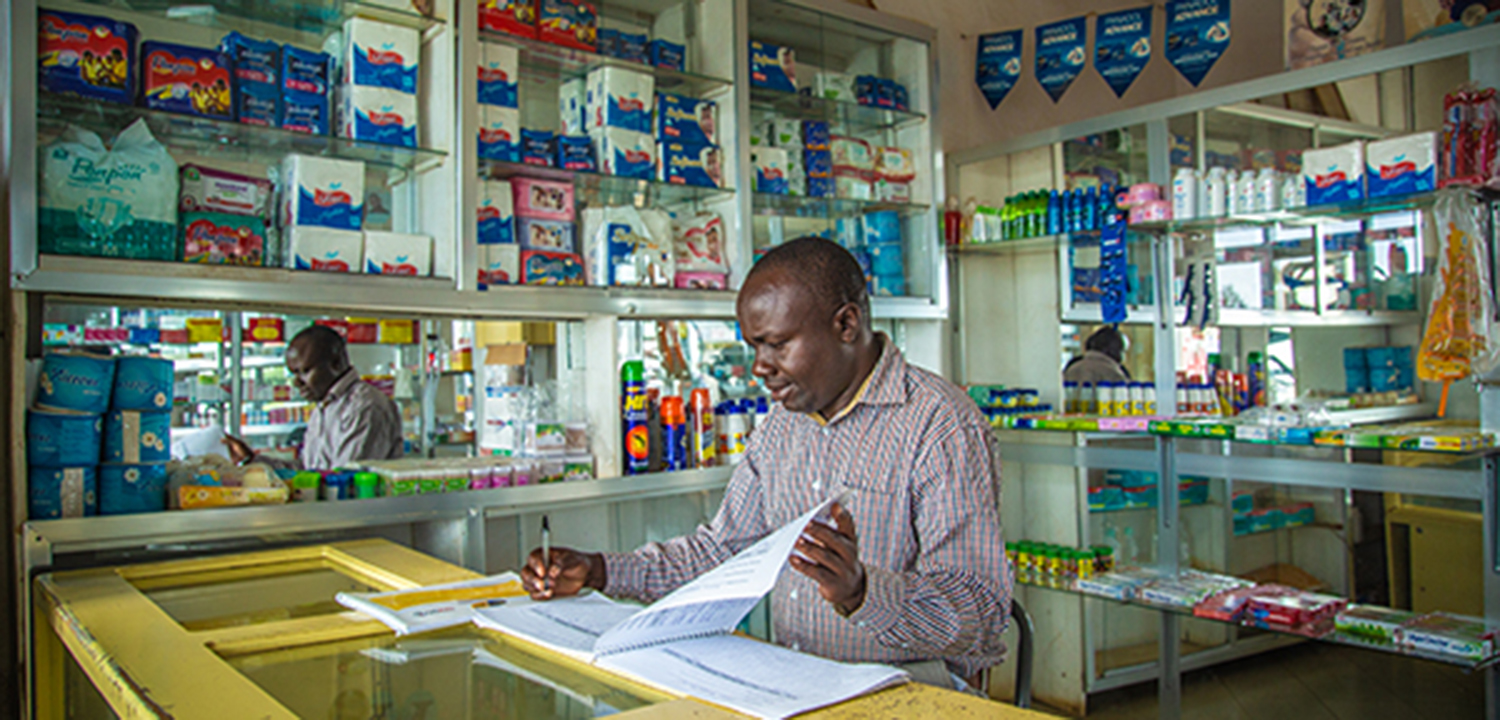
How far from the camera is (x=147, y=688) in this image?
1.39 metres

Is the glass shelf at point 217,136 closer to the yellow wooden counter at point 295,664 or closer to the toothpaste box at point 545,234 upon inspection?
the toothpaste box at point 545,234

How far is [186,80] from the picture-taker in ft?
8.64

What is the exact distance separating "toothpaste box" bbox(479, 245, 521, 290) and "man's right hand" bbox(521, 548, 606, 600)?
4.76 feet

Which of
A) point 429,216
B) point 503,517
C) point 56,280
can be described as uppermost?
point 429,216

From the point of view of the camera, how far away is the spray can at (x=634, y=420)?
3395mm

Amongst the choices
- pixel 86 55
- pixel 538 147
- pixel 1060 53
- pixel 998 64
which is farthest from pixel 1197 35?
pixel 86 55

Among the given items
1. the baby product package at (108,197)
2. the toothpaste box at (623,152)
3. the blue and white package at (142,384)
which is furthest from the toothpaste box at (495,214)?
the blue and white package at (142,384)

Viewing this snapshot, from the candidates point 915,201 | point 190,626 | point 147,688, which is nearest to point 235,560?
point 190,626

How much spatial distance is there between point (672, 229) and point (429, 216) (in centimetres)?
94

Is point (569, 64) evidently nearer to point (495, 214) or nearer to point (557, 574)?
point (495, 214)

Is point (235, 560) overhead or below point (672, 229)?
below

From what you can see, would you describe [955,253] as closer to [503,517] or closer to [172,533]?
[503,517]

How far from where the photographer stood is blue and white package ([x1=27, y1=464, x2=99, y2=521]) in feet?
7.63

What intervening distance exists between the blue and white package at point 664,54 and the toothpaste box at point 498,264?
95cm
